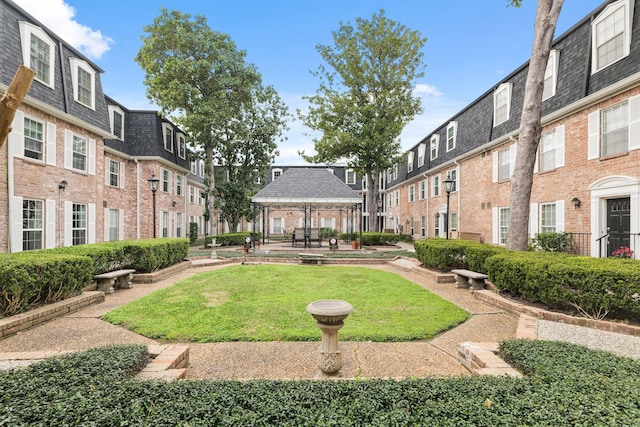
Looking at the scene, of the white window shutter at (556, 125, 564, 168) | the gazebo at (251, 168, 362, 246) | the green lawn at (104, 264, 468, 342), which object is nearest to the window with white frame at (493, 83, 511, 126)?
the white window shutter at (556, 125, 564, 168)

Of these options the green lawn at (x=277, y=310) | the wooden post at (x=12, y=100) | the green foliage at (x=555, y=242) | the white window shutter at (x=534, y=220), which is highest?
the wooden post at (x=12, y=100)

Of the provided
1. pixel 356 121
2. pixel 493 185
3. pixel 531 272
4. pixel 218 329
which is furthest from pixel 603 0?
pixel 218 329

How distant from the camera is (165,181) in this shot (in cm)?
2036

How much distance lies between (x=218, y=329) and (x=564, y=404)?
4.53 meters

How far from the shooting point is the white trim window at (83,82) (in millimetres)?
12312

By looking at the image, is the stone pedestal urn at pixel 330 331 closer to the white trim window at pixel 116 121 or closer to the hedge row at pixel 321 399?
the hedge row at pixel 321 399

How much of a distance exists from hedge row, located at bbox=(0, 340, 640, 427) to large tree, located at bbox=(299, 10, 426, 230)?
1871 centimetres

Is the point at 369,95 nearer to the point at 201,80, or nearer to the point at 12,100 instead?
the point at 201,80

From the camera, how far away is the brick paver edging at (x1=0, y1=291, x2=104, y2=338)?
15.3ft

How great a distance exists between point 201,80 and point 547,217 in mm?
20400

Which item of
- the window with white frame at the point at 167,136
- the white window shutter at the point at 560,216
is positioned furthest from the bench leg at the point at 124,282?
the white window shutter at the point at 560,216

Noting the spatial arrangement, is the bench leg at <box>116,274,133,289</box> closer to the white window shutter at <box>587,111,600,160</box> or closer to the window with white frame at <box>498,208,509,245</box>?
the white window shutter at <box>587,111,600,160</box>

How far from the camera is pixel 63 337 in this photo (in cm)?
462

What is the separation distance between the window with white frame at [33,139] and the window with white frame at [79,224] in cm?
254
